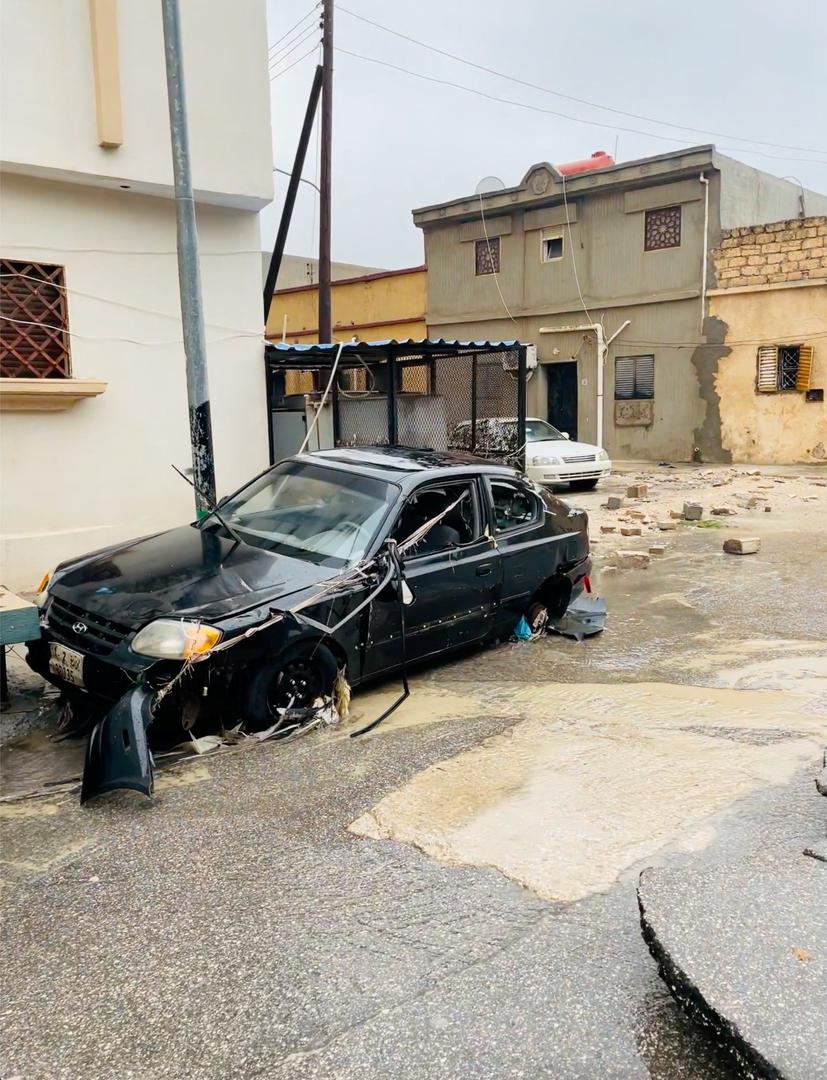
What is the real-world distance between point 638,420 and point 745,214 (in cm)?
575

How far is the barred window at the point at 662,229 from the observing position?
21656 mm

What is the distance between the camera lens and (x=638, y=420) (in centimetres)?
2302

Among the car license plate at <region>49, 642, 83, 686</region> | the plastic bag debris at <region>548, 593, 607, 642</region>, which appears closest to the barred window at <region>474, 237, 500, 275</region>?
the plastic bag debris at <region>548, 593, 607, 642</region>

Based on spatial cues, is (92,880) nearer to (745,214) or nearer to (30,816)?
(30,816)

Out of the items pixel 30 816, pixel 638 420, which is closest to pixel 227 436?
pixel 30 816

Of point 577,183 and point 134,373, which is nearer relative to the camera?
point 134,373

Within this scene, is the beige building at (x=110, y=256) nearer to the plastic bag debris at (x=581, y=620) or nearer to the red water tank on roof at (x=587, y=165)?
the plastic bag debris at (x=581, y=620)

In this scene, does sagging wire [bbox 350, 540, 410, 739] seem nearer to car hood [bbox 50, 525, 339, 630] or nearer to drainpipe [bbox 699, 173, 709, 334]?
car hood [bbox 50, 525, 339, 630]

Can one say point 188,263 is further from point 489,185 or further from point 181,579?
point 489,185

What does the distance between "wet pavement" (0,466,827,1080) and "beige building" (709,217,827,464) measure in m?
17.1

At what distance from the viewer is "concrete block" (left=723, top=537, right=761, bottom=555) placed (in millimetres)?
10031

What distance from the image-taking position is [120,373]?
852cm

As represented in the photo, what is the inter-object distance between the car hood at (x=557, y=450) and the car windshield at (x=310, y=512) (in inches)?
407

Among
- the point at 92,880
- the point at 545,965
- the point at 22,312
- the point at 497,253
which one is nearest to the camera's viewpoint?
the point at 545,965
